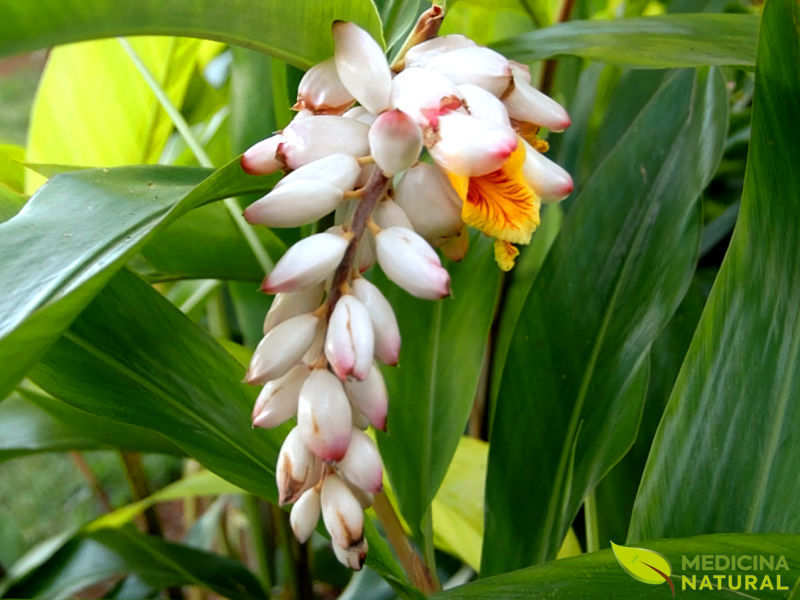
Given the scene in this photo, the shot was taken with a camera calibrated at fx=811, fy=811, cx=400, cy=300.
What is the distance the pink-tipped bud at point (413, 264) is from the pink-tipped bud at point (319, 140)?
0.13 feet

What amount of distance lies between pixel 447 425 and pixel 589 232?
169mm

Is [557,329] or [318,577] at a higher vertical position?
[557,329]

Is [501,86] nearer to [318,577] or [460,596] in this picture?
[460,596]

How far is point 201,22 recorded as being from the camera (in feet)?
1.07

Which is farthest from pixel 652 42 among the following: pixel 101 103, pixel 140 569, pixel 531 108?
pixel 140 569

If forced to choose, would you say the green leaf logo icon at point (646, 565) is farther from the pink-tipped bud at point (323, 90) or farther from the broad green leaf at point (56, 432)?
the broad green leaf at point (56, 432)

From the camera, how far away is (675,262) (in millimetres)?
534

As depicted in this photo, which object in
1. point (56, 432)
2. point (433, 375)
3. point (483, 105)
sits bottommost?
point (56, 432)

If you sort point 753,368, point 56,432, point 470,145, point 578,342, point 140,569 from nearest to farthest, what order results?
point 470,145, point 753,368, point 578,342, point 56,432, point 140,569

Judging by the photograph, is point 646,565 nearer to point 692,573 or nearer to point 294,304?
point 692,573

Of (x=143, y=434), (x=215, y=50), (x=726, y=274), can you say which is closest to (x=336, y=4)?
(x=726, y=274)

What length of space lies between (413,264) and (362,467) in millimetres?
91

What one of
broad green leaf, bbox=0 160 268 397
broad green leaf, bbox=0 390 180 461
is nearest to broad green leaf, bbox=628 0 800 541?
broad green leaf, bbox=0 160 268 397

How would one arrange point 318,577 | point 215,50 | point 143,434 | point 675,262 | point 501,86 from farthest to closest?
point 318,577 < point 215,50 < point 143,434 < point 675,262 < point 501,86
